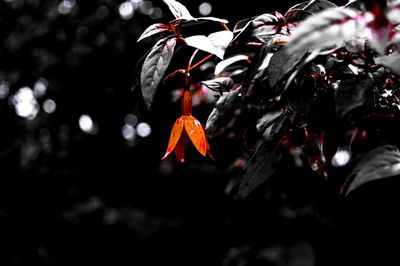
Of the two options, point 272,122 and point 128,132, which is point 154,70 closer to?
point 272,122

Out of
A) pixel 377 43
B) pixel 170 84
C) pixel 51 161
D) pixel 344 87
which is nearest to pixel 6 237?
pixel 51 161

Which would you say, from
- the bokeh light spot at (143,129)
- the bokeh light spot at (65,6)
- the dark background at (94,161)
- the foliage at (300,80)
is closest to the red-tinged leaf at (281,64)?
the foliage at (300,80)

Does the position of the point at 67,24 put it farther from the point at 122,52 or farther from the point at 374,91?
the point at 374,91

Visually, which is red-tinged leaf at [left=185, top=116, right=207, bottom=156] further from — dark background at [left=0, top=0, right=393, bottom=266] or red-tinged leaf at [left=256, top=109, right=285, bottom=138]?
dark background at [left=0, top=0, right=393, bottom=266]

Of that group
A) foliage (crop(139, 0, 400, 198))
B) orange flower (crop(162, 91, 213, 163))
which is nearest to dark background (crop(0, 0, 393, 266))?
orange flower (crop(162, 91, 213, 163))

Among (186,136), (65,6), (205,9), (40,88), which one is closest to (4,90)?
(40,88)
